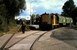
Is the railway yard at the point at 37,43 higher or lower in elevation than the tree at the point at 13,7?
lower

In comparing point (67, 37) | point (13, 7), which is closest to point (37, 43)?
point (67, 37)

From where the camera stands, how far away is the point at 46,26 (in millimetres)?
52188

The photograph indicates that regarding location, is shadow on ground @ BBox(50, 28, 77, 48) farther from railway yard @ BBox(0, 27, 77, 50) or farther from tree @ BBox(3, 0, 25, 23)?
tree @ BBox(3, 0, 25, 23)

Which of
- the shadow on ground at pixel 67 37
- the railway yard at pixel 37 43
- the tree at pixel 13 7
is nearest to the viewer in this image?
the railway yard at pixel 37 43

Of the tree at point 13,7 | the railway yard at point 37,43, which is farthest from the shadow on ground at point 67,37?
the tree at point 13,7

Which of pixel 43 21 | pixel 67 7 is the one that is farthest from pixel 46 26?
pixel 67 7

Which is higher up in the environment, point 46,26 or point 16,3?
point 16,3

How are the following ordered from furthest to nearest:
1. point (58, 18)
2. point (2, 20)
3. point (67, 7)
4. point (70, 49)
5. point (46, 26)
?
point (67, 7), point (58, 18), point (46, 26), point (2, 20), point (70, 49)

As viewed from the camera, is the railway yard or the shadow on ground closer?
the railway yard

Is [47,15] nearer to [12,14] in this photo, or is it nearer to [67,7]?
[12,14]

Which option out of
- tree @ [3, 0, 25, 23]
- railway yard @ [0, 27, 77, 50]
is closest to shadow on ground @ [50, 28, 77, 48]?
railway yard @ [0, 27, 77, 50]

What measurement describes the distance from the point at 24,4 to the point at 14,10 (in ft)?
15.8

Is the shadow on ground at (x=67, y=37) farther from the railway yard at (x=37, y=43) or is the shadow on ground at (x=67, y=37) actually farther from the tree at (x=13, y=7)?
the tree at (x=13, y=7)

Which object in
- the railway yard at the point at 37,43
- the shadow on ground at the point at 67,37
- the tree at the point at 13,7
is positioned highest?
the tree at the point at 13,7
